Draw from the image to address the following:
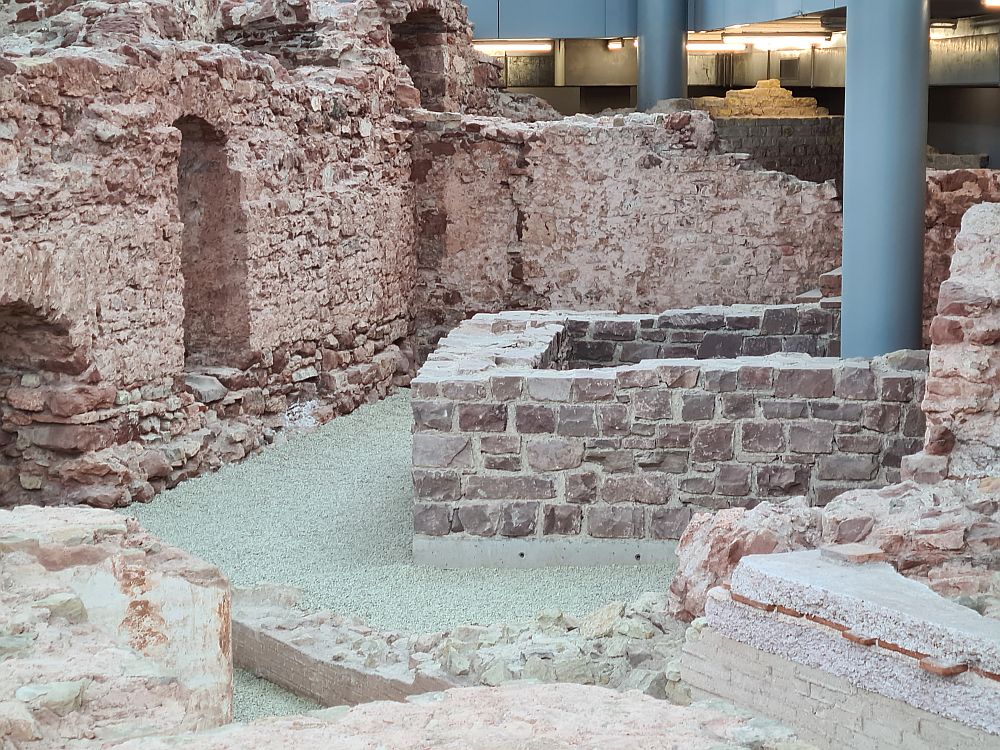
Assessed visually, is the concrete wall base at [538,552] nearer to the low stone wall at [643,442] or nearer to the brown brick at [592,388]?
the low stone wall at [643,442]

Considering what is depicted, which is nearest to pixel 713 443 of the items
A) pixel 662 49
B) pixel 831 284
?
pixel 831 284

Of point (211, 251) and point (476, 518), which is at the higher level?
point (211, 251)

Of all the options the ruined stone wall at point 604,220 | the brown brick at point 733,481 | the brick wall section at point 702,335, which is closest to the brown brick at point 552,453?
the brown brick at point 733,481

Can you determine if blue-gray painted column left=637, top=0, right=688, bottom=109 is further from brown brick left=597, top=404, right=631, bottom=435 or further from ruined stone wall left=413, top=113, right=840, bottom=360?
brown brick left=597, top=404, right=631, bottom=435

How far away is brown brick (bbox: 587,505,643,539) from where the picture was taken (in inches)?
244

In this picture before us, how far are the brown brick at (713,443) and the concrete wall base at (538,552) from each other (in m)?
0.44

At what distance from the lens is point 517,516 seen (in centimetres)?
619

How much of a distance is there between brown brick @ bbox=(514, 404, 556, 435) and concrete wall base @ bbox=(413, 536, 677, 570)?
0.53 metres

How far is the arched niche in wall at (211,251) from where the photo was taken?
26.5 feet

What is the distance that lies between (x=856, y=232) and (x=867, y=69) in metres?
0.79

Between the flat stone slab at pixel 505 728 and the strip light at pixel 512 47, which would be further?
the strip light at pixel 512 47

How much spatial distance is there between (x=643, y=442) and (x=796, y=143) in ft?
28.7

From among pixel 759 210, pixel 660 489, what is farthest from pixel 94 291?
pixel 759 210

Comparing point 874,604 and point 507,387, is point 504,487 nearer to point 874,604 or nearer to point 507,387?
point 507,387
